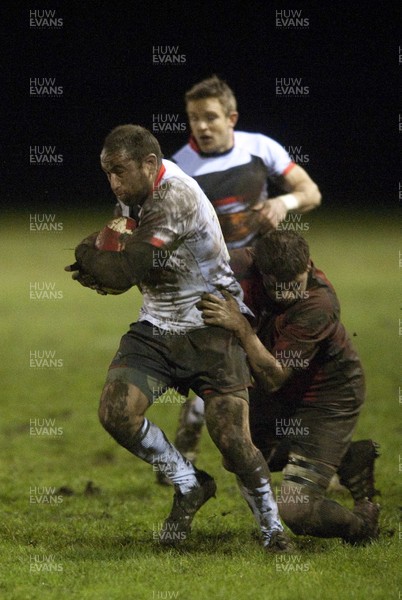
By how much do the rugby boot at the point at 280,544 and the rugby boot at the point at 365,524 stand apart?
Answer: 37cm

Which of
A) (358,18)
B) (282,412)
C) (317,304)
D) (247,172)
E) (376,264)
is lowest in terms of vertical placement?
(376,264)

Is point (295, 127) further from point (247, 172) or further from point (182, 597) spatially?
point (182, 597)

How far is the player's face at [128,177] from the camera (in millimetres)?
5871

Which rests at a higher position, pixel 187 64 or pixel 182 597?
pixel 187 64

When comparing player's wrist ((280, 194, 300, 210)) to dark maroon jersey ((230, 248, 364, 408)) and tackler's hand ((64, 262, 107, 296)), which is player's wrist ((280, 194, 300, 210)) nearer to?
dark maroon jersey ((230, 248, 364, 408))

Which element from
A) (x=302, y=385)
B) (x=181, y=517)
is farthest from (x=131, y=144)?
(x=181, y=517)

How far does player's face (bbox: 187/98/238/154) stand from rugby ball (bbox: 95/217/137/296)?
7.76 feet

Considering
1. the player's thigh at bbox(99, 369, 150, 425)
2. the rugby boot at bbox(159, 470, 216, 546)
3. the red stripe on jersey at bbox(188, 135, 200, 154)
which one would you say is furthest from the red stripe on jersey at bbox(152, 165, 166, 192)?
the red stripe on jersey at bbox(188, 135, 200, 154)

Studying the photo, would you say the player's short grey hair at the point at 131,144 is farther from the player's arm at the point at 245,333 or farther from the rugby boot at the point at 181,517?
the rugby boot at the point at 181,517

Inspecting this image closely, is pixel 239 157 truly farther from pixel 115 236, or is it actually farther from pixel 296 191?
pixel 115 236

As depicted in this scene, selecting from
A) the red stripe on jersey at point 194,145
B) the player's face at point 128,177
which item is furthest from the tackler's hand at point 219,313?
the red stripe on jersey at point 194,145

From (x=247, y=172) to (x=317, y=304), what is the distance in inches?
89.2

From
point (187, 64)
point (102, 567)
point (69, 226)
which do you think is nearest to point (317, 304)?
point (102, 567)

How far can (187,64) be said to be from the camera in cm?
1883
